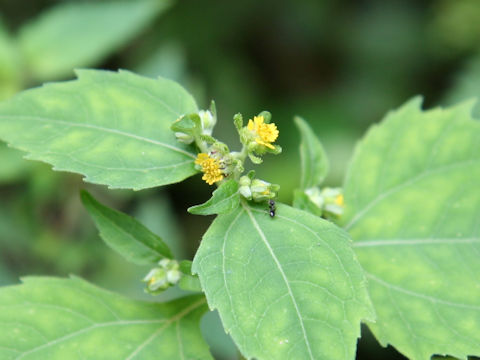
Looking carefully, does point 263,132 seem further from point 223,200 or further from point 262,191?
point 223,200

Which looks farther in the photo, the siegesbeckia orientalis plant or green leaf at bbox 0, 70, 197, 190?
green leaf at bbox 0, 70, 197, 190

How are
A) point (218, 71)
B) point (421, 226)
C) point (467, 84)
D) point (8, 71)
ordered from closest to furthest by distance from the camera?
point (421, 226) < point (8, 71) < point (467, 84) < point (218, 71)

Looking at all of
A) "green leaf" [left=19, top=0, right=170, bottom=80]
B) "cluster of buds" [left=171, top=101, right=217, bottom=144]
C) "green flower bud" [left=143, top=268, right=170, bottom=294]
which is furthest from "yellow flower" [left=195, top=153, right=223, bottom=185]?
"green leaf" [left=19, top=0, right=170, bottom=80]

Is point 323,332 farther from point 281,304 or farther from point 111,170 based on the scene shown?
point 111,170

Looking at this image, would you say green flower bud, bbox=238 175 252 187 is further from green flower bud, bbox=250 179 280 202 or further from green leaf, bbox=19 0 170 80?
green leaf, bbox=19 0 170 80

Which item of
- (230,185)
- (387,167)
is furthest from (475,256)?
(230,185)

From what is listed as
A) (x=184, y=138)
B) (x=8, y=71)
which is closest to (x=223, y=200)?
(x=184, y=138)
